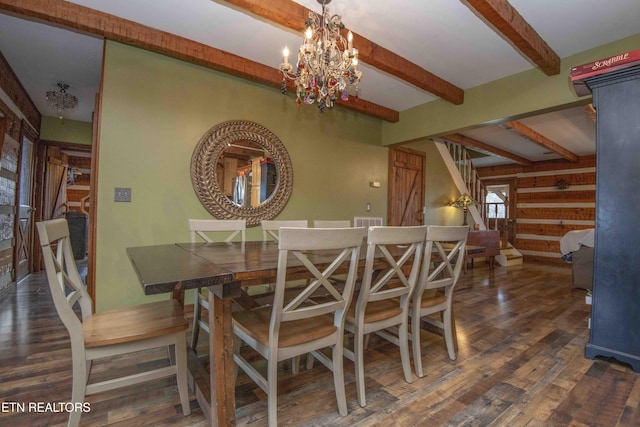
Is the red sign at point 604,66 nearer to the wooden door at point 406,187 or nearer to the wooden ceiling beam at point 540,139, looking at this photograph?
the wooden ceiling beam at point 540,139

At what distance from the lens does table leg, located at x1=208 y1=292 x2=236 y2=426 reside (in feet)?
4.35

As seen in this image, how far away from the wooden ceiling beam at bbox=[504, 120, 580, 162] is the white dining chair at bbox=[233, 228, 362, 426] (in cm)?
441

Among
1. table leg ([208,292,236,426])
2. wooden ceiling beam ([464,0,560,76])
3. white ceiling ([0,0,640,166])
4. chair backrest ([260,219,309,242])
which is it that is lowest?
table leg ([208,292,236,426])

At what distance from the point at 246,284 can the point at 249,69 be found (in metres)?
2.63

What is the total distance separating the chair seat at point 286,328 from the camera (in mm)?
1425

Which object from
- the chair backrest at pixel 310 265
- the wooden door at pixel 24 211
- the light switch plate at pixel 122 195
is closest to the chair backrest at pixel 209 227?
the light switch plate at pixel 122 195

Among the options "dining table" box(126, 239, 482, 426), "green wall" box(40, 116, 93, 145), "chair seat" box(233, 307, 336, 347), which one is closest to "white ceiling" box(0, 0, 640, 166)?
"green wall" box(40, 116, 93, 145)

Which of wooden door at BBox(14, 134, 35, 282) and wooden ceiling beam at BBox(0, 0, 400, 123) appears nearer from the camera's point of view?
wooden ceiling beam at BBox(0, 0, 400, 123)

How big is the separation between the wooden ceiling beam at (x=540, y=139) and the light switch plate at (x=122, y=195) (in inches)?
199

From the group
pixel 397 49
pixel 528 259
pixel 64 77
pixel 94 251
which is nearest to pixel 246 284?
pixel 94 251

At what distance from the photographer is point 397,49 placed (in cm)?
295

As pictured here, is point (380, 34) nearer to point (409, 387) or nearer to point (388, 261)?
point (388, 261)

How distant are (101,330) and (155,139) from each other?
2.06 meters

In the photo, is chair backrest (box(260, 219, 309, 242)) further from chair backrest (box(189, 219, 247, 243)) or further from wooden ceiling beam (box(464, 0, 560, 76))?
wooden ceiling beam (box(464, 0, 560, 76))
